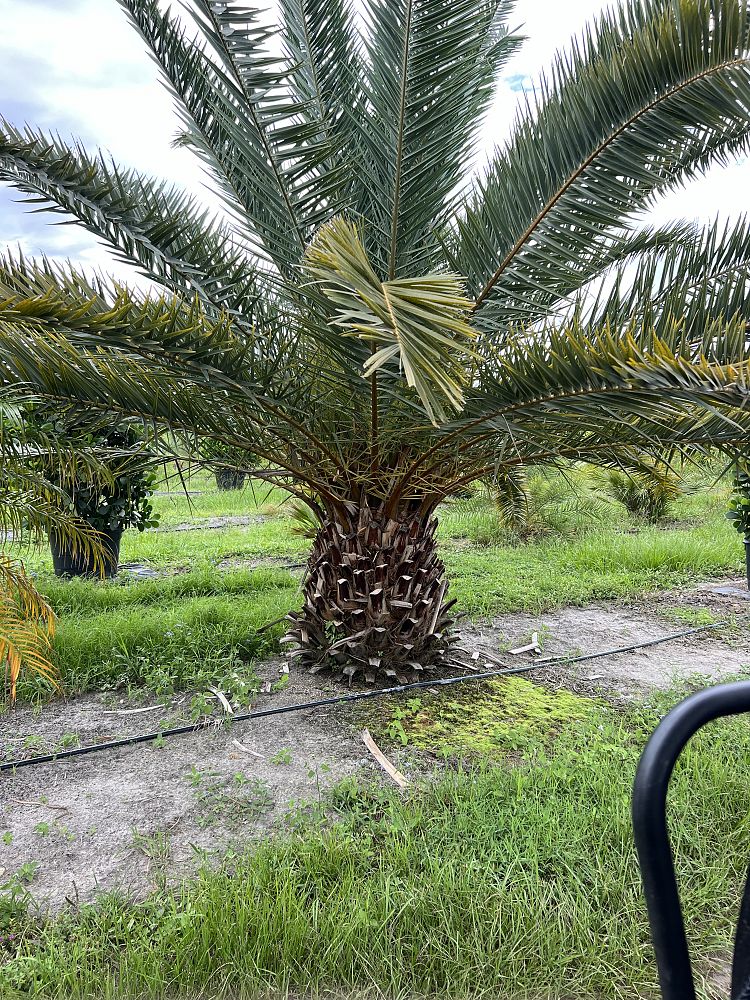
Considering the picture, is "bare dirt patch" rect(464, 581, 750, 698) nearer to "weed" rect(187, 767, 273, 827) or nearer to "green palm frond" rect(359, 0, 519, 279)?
"weed" rect(187, 767, 273, 827)

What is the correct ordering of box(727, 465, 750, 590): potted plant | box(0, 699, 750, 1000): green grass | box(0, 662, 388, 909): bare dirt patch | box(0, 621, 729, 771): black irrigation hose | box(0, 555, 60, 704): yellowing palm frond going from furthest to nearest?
box(727, 465, 750, 590): potted plant
box(0, 621, 729, 771): black irrigation hose
box(0, 555, 60, 704): yellowing palm frond
box(0, 662, 388, 909): bare dirt patch
box(0, 699, 750, 1000): green grass

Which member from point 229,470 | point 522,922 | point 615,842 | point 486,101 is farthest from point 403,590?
point 486,101

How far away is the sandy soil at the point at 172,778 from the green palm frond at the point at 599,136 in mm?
1840

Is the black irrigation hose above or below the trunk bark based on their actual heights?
below

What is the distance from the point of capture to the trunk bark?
3.22 meters

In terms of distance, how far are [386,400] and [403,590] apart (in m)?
1.02

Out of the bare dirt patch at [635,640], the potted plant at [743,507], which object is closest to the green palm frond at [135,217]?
the bare dirt patch at [635,640]

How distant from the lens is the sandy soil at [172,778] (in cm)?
188

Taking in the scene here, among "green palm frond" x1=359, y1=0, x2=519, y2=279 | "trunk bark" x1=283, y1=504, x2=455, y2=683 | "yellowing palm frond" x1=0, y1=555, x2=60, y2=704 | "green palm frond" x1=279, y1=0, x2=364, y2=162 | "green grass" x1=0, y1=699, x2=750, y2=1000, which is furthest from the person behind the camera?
"trunk bark" x1=283, y1=504, x2=455, y2=683

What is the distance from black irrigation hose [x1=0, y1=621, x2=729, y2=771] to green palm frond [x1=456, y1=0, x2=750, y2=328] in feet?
5.49

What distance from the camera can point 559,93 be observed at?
2.48 meters

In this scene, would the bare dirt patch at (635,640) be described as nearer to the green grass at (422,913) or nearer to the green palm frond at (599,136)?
the green grass at (422,913)

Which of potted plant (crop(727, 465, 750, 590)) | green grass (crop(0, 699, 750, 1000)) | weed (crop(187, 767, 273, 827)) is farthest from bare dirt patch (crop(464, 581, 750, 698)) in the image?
weed (crop(187, 767, 273, 827))

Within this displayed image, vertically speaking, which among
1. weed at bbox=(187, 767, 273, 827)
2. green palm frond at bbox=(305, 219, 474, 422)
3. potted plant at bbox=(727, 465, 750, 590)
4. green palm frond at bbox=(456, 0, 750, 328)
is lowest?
weed at bbox=(187, 767, 273, 827)
